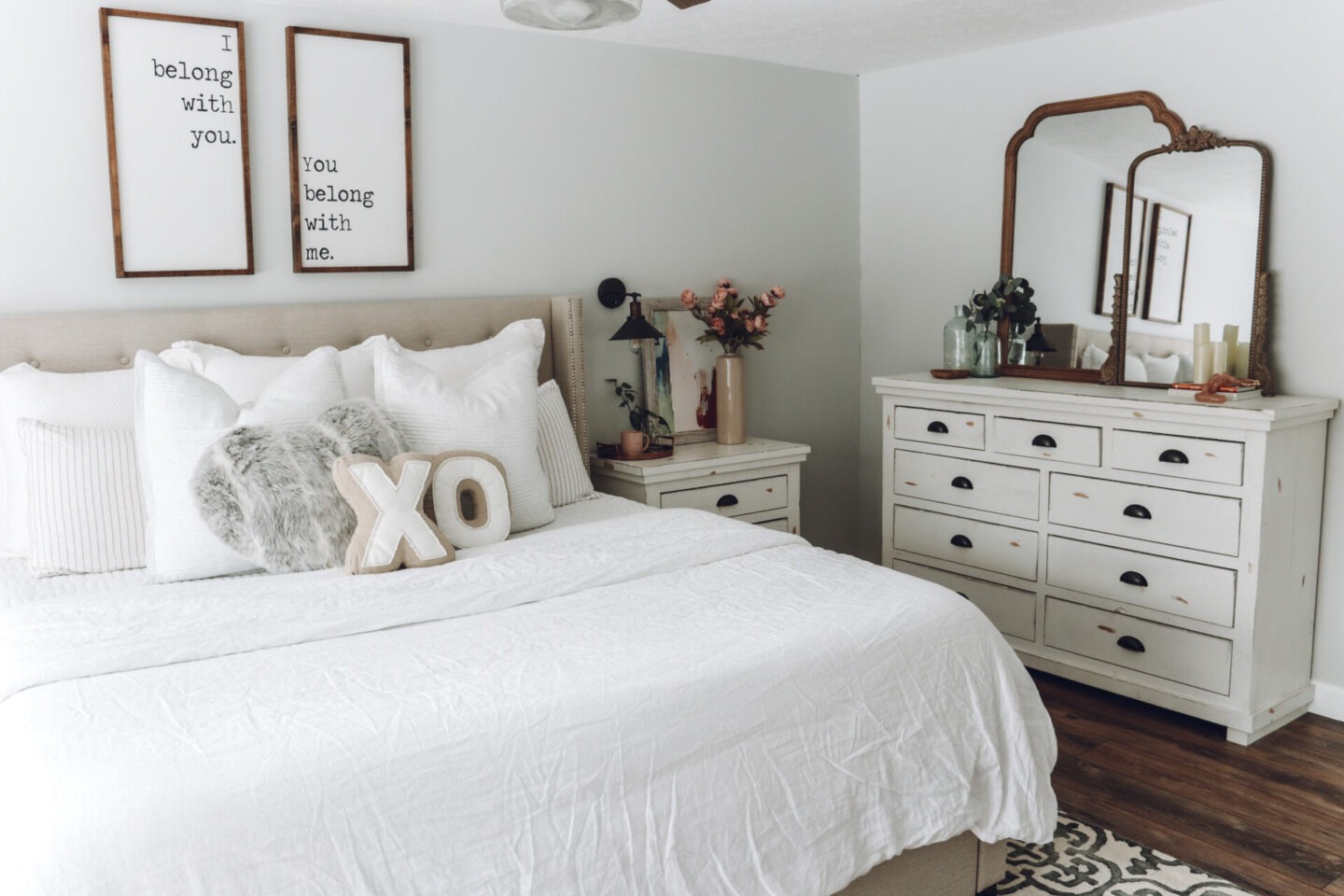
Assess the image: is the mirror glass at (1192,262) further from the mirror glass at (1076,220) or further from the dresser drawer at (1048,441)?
the dresser drawer at (1048,441)

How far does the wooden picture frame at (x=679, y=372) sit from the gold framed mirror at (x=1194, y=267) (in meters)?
1.39

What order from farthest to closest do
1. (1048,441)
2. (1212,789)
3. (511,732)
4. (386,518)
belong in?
1. (1048,441)
2. (1212,789)
3. (386,518)
4. (511,732)

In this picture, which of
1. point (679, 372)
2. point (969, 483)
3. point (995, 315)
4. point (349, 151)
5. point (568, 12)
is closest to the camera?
point (568, 12)

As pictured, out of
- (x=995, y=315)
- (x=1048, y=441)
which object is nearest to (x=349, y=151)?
(x=995, y=315)

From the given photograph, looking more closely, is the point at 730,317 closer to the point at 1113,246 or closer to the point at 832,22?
the point at 832,22

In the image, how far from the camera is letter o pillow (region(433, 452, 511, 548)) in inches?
100

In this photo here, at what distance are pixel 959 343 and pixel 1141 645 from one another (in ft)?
4.02

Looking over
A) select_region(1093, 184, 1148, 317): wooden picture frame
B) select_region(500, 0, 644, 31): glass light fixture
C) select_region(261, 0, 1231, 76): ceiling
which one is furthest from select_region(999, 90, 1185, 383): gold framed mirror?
select_region(500, 0, 644, 31): glass light fixture

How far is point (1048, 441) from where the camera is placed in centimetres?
338

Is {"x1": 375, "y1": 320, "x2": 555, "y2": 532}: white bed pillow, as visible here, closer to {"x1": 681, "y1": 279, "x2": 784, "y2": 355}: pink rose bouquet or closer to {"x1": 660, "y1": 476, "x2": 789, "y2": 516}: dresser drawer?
{"x1": 660, "y1": 476, "x2": 789, "y2": 516}: dresser drawer

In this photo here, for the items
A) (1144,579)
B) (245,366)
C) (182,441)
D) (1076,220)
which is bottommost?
(1144,579)

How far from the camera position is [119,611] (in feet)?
6.55

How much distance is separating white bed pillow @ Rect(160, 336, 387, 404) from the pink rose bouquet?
1.28m

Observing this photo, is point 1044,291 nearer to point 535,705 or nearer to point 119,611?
point 535,705
